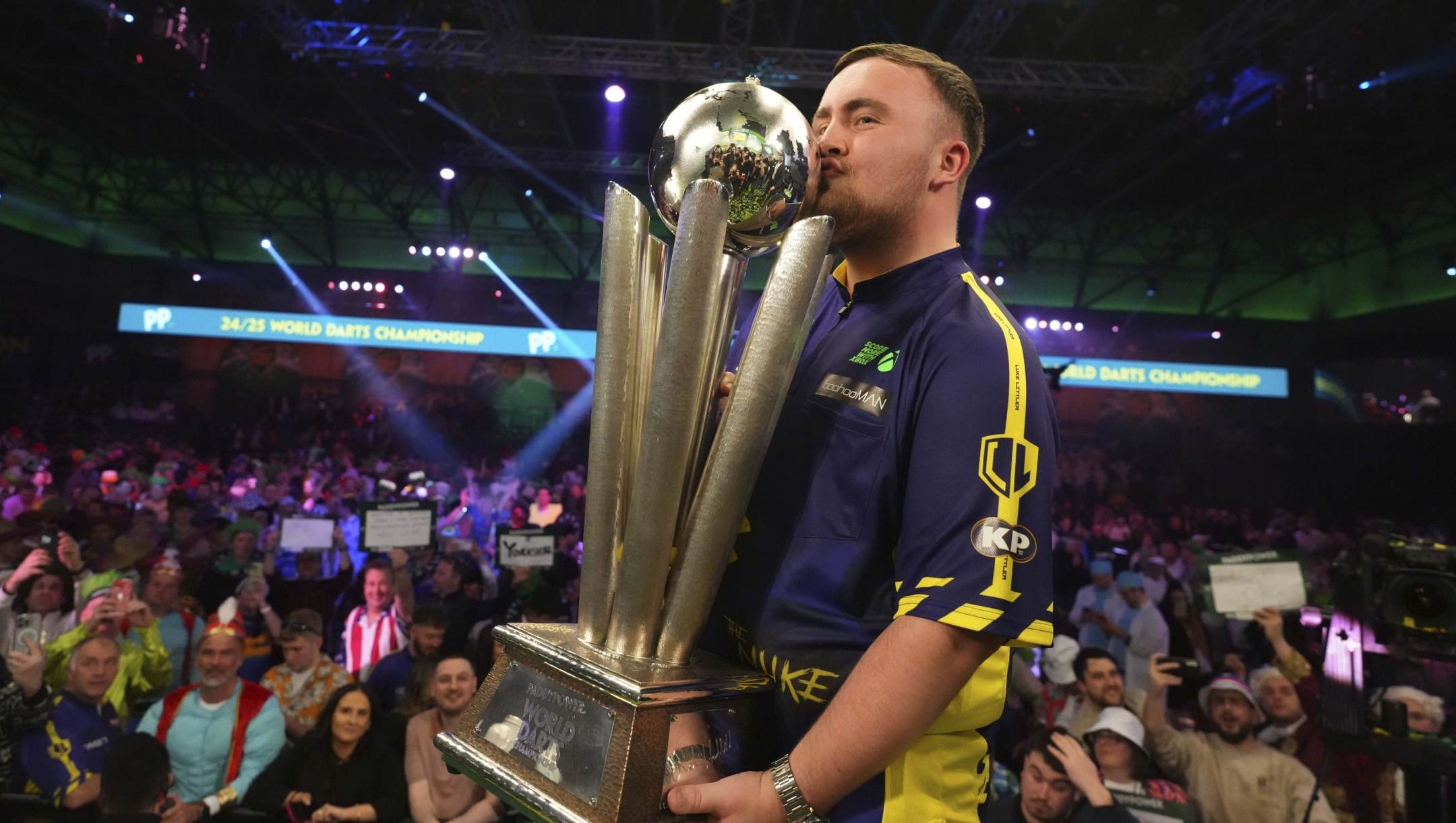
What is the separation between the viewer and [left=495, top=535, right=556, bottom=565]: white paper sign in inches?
237

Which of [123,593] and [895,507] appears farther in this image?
[123,593]

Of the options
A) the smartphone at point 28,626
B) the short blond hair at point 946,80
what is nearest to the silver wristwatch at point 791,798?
the short blond hair at point 946,80

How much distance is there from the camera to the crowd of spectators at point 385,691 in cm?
357

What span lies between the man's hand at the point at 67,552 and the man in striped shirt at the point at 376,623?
1.77 metres

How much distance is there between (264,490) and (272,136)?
7.03 m

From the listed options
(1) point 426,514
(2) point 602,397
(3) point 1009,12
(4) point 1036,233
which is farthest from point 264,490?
(4) point 1036,233

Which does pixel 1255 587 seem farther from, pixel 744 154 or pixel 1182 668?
pixel 744 154

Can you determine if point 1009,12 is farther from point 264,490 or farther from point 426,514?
point 264,490

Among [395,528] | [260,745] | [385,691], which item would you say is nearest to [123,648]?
[260,745]

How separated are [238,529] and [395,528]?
2.39 m

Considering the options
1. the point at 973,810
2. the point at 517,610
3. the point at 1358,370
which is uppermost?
the point at 1358,370

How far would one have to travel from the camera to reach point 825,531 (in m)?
1.07

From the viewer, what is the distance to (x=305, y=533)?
19.6 ft

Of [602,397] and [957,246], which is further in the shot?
[957,246]
